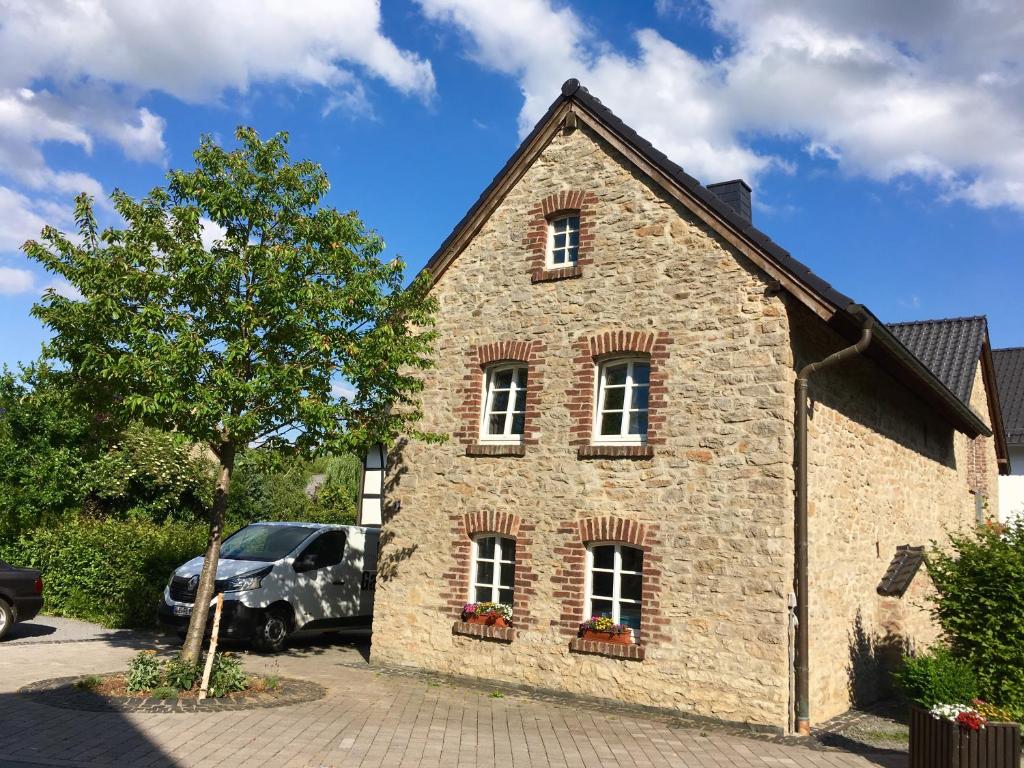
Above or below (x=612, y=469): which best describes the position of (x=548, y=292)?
above

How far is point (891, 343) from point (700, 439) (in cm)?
257

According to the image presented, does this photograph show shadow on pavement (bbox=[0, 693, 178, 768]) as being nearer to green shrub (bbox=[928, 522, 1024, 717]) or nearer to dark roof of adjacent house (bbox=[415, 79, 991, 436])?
dark roof of adjacent house (bbox=[415, 79, 991, 436])

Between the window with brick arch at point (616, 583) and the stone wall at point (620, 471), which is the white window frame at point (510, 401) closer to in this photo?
the stone wall at point (620, 471)

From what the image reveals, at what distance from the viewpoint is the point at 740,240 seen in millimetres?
10242

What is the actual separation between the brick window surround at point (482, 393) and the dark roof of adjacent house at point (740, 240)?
1.65 m

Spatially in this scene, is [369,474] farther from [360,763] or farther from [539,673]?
[360,763]

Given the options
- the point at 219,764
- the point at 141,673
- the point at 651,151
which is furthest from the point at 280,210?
the point at 219,764

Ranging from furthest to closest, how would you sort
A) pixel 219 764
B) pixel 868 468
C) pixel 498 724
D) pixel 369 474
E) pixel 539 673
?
pixel 369 474 < pixel 868 468 < pixel 539 673 < pixel 498 724 < pixel 219 764

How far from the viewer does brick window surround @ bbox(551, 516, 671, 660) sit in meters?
10.1

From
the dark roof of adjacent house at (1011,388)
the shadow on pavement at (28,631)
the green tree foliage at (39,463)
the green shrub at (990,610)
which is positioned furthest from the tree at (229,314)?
the dark roof of adjacent house at (1011,388)

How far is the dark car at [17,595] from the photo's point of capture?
12906 millimetres

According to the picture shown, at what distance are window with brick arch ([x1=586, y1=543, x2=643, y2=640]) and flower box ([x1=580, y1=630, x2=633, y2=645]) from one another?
0.31 feet

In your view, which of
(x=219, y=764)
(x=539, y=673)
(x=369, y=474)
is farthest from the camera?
(x=369, y=474)

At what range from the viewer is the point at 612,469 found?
1073cm
